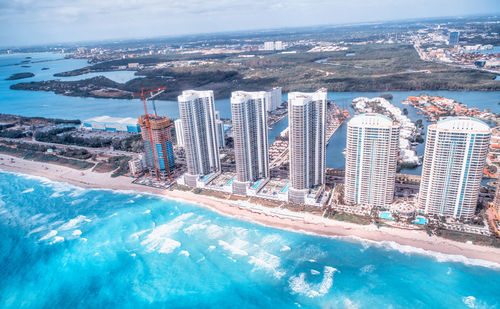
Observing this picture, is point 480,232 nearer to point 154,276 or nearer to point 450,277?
point 450,277

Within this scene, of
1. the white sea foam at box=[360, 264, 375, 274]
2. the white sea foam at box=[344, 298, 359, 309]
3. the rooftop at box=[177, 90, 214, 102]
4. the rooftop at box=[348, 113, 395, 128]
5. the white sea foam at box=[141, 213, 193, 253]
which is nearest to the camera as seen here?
the white sea foam at box=[344, 298, 359, 309]

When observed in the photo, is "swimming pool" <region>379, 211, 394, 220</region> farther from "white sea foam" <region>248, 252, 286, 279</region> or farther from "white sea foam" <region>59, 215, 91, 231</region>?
"white sea foam" <region>59, 215, 91, 231</region>

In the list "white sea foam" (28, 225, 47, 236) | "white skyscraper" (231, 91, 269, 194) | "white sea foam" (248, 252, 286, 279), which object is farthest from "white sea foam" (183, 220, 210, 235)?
"white sea foam" (28, 225, 47, 236)

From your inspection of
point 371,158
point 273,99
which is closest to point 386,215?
point 371,158

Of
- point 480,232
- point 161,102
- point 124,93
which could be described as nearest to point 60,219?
point 480,232

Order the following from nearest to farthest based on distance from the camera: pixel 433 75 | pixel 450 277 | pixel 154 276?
pixel 450 277
pixel 154 276
pixel 433 75
